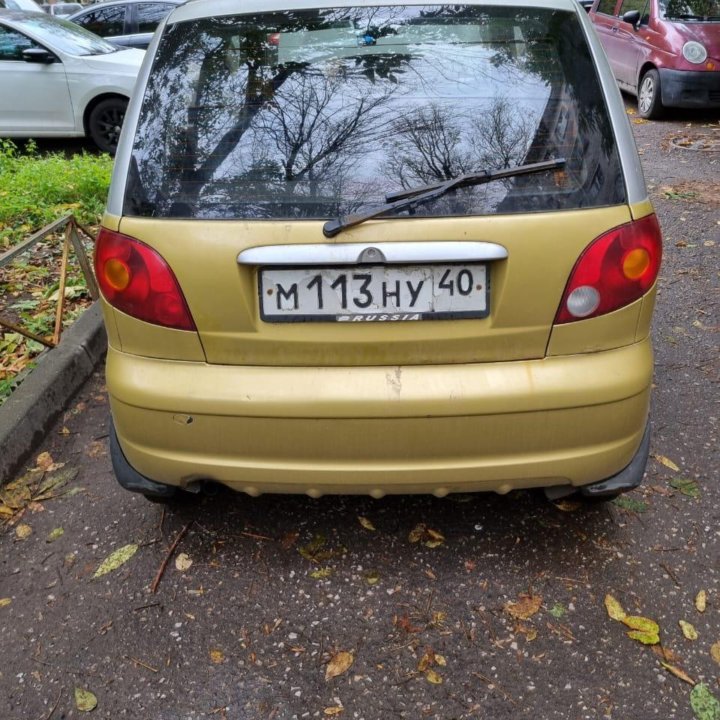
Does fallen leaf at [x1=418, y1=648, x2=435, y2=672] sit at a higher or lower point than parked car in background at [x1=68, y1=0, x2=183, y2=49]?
lower

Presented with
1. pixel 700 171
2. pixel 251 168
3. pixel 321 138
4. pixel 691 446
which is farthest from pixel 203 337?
pixel 700 171

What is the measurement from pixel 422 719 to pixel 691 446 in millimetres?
1756

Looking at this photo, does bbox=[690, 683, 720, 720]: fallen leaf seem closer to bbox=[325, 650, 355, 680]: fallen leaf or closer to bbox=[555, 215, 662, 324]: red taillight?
bbox=[325, 650, 355, 680]: fallen leaf

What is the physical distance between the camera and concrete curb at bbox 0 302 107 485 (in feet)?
10.2

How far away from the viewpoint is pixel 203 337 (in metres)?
2.09

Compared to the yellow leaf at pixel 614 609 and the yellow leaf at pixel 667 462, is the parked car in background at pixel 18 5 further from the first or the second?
the yellow leaf at pixel 614 609

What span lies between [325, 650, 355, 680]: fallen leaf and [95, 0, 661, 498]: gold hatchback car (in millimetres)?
481

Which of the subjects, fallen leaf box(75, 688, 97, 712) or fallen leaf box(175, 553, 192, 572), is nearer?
fallen leaf box(75, 688, 97, 712)

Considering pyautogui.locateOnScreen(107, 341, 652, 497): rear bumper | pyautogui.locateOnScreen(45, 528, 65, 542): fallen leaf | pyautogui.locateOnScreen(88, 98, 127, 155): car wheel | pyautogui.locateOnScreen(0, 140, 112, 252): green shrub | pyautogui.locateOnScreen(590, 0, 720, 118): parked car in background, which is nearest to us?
pyautogui.locateOnScreen(107, 341, 652, 497): rear bumper

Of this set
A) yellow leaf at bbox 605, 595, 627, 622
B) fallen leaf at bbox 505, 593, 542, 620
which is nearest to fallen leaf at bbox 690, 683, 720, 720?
yellow leaf at bbox 605, 595, 627, 622

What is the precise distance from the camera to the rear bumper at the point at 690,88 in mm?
8430

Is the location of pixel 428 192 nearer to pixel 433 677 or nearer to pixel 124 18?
pixel 433 677

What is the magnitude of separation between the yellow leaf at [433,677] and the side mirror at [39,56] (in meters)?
8.05

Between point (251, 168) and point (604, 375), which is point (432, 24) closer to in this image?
point (251, 168)
